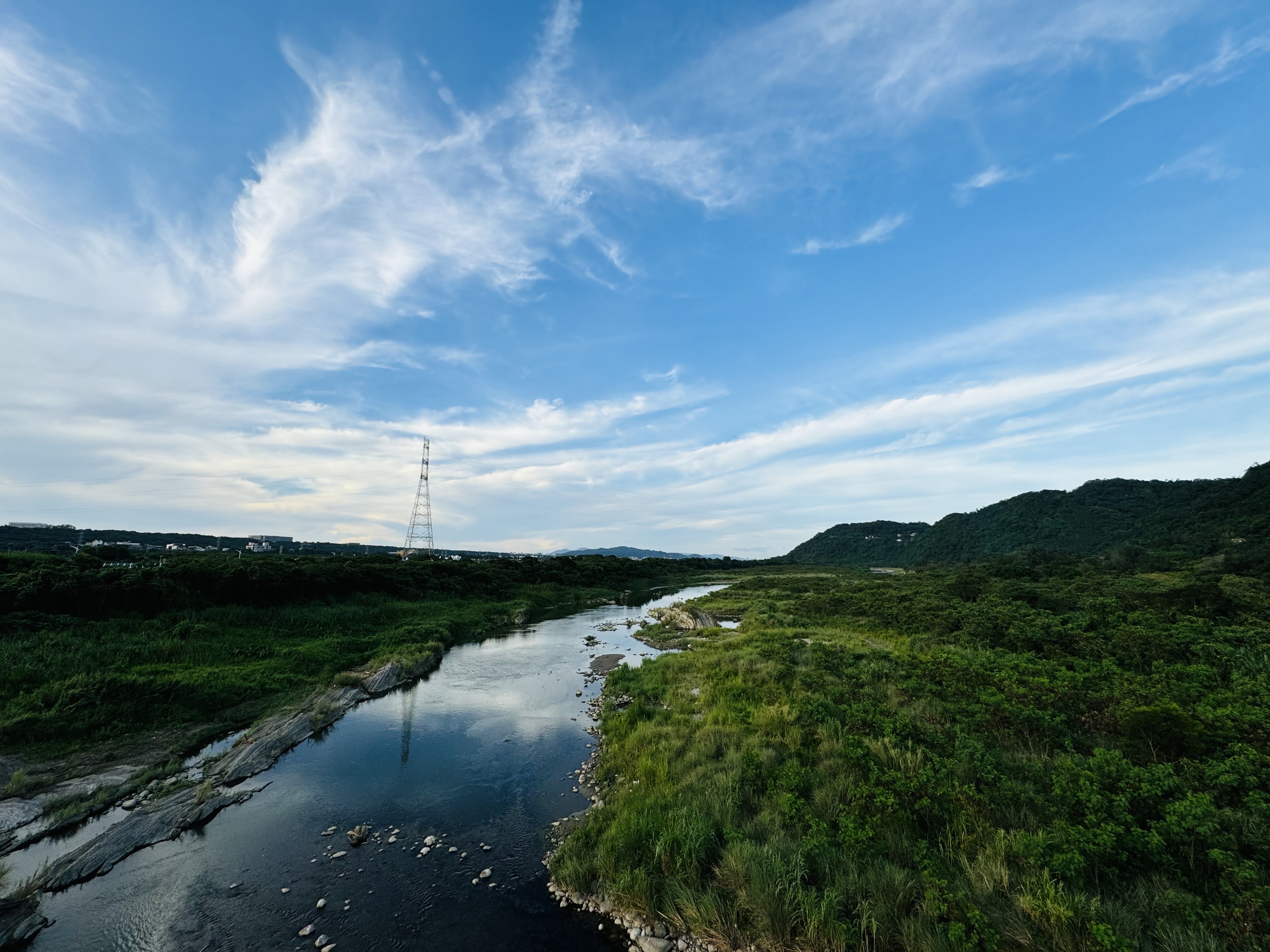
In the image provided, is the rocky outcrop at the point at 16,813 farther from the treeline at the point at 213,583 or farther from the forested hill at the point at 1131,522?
the forested hill at the point at 1131,522

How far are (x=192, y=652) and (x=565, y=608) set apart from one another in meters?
46.3

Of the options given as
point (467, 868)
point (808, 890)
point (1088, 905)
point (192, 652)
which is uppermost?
point (192, 652)

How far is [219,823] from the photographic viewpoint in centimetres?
1502

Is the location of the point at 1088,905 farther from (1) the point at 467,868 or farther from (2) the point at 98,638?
(2) the point at 98,638

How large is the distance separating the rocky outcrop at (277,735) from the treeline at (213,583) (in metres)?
16.2

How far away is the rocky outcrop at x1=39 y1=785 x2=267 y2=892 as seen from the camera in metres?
12.4

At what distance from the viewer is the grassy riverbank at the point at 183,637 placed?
20.5 metres

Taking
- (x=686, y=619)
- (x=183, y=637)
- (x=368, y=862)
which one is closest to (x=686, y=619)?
(x=686, y=619)

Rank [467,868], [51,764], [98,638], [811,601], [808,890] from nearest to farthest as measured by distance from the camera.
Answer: [808,890]
[467,868]
[51,764]
[98,638]
[811,601]

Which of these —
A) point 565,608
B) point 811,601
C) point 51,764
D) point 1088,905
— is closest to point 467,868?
point 1088,905

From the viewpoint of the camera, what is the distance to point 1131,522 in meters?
129

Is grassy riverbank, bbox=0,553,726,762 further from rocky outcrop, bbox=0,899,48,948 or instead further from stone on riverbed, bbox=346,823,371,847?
stone on riverbed, bbox=346,823,371,847

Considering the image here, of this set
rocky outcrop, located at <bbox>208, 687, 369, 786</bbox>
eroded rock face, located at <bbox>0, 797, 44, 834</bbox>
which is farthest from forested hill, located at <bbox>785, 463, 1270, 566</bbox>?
eroded rock face, located at <bbox>0, 797, 44, 834</bbox>

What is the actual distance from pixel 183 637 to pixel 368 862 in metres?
25.5
